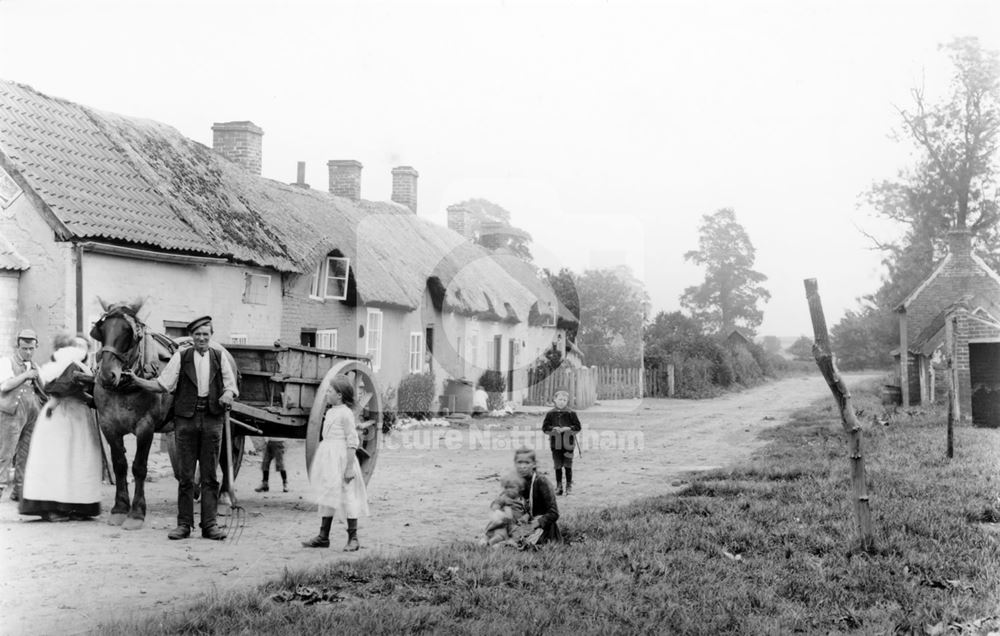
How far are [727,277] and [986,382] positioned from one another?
5664 centimetres

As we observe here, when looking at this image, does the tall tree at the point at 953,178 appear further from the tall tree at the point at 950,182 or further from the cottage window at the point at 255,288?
the cottage window at the point at 255,288

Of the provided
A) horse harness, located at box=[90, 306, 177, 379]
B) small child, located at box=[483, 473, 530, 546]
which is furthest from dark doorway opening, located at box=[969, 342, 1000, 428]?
horse harness, located at box=[90, 306, 177, 379]

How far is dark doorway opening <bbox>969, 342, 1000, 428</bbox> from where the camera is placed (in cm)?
1620

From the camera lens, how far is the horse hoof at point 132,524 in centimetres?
820

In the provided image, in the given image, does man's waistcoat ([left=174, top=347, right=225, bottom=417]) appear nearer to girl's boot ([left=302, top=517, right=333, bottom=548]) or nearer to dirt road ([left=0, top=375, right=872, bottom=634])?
dirt road ([left=0, top=375, right=872, bottom=634])

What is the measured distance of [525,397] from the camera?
29.5 metres

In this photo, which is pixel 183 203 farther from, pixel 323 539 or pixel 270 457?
pixel 323 539

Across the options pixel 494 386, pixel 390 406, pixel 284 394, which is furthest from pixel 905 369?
pixel 284 394

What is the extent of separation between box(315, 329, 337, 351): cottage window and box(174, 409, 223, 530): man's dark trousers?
10.6 m

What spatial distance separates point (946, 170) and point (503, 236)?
18.2 meters

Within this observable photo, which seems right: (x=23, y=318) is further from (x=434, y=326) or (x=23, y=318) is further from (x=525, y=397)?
(x=525, y=397)

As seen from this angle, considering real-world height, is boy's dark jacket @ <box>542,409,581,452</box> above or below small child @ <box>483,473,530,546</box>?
above

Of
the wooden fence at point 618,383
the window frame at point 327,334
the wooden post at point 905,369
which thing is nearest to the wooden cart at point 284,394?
the window frame at point 327,334

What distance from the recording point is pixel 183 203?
15.3m
